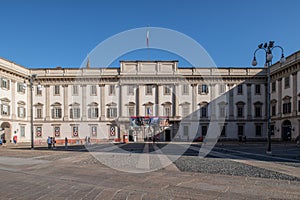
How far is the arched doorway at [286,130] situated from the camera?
34156 mm

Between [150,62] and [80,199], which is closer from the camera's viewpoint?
[80,199]

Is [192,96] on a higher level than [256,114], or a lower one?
higher

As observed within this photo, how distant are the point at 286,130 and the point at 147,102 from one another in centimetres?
2153

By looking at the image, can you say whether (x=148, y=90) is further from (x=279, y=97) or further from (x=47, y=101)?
(x=279, y=97)

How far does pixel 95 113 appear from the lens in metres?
41.2

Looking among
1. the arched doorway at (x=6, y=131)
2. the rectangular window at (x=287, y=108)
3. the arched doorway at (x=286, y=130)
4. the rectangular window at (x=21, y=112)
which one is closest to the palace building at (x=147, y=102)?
the rectangular window at (x=21, y=112)

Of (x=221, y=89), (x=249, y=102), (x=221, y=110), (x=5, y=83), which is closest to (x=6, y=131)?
(x=5, y=83)

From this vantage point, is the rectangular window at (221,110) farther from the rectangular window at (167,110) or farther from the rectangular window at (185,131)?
the rectangular window at (167,110)

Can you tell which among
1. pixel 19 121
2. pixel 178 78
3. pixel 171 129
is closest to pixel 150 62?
pixel 178 78

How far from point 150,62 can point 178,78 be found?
18.2 ft

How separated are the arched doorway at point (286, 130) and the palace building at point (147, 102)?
5.09 m

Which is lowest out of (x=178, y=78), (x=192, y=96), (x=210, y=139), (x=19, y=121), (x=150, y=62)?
(x=210, y=139)

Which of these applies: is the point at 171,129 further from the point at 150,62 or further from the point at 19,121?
the point at 19,121

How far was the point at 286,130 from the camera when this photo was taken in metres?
35.2
